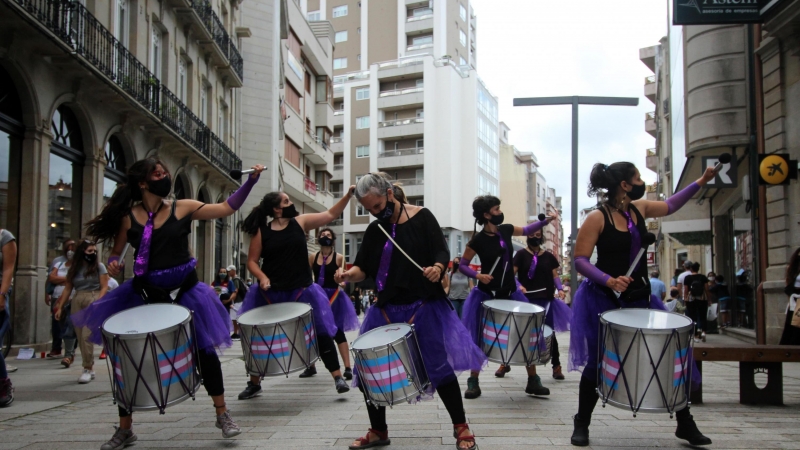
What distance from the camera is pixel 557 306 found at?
9.38 m

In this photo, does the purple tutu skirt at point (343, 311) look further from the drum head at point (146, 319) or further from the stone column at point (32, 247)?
the stone column at point (32, 247)

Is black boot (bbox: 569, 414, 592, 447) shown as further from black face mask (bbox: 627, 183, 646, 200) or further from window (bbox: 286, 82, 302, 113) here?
window (bbox: 286, 82, 302, 113)

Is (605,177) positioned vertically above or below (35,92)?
below

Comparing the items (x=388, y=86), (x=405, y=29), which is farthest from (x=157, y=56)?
(x=405, y=29)

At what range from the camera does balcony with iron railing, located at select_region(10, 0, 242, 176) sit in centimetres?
1409

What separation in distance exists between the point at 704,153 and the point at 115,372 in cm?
1593

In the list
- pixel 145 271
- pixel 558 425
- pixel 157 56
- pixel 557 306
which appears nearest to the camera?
pixel 145 271

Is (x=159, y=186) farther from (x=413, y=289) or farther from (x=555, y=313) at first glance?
(x=555, y=313)

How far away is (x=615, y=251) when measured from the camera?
5.43m

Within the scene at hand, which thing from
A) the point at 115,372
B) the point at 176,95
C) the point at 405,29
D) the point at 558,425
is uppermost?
the point at 405,29

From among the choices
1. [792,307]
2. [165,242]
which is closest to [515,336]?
[165,242]

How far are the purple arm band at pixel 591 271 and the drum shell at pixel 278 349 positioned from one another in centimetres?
263

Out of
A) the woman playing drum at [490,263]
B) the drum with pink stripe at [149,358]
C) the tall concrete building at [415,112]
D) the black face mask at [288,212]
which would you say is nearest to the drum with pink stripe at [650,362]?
the drum with pink stripe at [149,358]

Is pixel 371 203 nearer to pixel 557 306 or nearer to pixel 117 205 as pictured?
pixel 117 205
